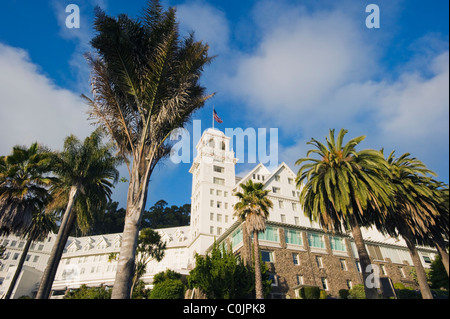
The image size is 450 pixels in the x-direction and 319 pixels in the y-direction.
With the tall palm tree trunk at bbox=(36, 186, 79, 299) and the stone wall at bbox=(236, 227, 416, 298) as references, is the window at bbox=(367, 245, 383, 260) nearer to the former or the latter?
the stone wall at bbox=(236, 227, 416, 298)

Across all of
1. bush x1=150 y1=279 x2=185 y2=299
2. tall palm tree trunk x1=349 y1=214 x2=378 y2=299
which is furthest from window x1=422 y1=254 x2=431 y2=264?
bush x1=150 y1=279 x2=185 y2=299

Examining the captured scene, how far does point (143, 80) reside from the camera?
12711 millimetres

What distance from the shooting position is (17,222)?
18.1m

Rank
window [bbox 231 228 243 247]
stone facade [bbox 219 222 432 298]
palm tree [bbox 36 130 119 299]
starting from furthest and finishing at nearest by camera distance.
A: window [bbox 231 228 243 247]
stone facade [bbox 219 222 432 298]
palm tree [bbox 36 130 119 299]

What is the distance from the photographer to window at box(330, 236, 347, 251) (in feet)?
128

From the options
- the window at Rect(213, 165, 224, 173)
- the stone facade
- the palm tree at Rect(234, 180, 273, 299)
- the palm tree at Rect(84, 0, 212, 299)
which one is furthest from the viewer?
the window at Rect(213, 165, 224, 173)

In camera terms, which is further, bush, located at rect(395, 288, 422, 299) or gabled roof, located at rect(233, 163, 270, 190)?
gabled roof, located at rect(233, 163, 270, 190)

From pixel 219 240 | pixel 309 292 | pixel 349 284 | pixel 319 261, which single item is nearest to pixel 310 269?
pixel 319 261

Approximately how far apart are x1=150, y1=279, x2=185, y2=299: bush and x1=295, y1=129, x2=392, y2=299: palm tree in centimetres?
1918

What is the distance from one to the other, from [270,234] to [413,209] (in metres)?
17.3

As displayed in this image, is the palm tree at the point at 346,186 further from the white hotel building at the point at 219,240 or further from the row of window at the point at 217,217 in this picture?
the row of window at the point at 217,217

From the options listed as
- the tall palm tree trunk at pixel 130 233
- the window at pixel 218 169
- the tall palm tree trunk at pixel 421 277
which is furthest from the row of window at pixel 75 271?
the tall palm tree trunk at pixel 421 277

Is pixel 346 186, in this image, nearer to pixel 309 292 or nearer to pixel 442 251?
pixel 442 251
